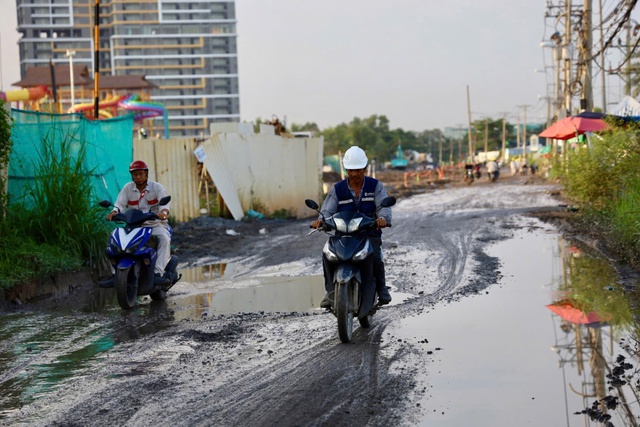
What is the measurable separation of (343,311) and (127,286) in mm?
3498

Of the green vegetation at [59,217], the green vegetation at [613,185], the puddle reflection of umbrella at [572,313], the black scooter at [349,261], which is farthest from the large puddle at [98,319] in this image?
the green vegetation at [613,185]

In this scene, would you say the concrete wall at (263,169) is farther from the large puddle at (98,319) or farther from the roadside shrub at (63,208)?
the roadside shrub at (63,208)

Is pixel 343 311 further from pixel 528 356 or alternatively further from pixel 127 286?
pixel 127 286

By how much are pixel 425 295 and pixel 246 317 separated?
2.35 metres

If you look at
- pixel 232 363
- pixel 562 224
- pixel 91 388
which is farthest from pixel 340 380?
pixel 562 224

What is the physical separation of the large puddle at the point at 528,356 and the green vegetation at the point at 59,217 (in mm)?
5580

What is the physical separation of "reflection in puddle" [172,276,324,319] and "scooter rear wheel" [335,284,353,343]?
1.94 m

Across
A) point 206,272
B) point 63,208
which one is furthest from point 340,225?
point 206,272

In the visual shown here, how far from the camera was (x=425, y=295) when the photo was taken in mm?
10414

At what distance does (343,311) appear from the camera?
762 cm

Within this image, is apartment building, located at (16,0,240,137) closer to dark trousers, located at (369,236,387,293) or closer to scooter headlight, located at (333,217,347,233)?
dark trousers, located at (369,236,387,293)

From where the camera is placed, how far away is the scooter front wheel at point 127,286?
9.84 meters

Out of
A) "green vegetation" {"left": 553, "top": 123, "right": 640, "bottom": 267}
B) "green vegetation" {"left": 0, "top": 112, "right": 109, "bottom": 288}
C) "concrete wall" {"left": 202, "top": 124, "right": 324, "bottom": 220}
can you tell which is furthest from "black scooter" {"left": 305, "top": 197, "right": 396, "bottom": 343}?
"concrete wall" {"left": 202, "top": 124, "right": 324, "bottom": 220}

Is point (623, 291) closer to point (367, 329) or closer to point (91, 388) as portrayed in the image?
point (367, 329)
